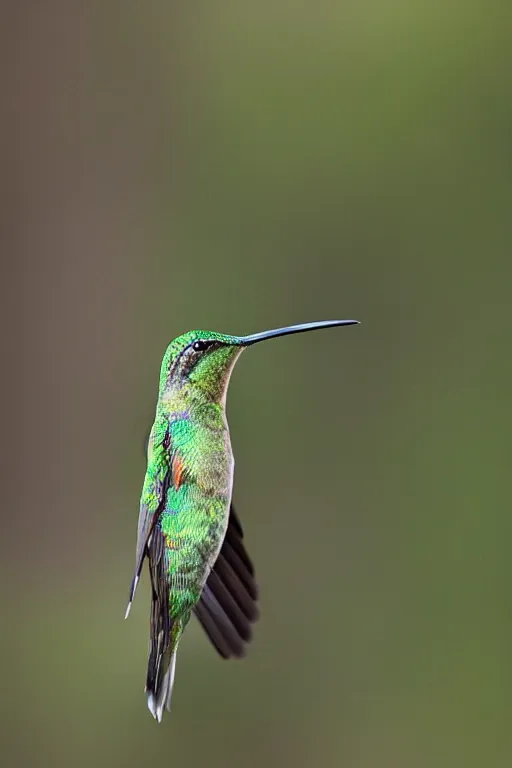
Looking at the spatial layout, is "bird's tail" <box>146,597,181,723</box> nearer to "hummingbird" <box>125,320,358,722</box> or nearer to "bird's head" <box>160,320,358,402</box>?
"hummingbird" <box>125,320,358,722</box>

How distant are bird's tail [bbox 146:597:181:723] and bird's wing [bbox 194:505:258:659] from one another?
0.03 metres

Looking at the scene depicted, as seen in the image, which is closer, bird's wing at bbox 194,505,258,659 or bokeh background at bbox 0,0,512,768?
bird's wing at bbox 194,505,258,659

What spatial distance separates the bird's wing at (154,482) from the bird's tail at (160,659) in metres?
0.06

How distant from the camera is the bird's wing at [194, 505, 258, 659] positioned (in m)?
0.77

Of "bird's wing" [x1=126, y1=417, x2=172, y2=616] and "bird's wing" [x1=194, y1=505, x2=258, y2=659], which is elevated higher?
"bird's wing" [x1=126, y1=417, x2=172, y2=616]

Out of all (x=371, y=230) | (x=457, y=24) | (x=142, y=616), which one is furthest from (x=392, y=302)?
(x=142, y=616)

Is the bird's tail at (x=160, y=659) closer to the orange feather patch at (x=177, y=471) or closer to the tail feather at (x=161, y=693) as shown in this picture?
the tail feather at (x=161, y=693)

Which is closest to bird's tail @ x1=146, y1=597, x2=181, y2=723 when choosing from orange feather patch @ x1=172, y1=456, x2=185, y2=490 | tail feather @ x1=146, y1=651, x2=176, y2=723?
tail feather @ x1=146, y1=651, x2=176, y2=723

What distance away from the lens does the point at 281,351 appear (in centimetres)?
91

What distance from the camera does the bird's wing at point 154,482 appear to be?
73 centimetres

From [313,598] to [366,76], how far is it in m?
0.65

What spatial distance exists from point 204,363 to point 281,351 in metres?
0.19

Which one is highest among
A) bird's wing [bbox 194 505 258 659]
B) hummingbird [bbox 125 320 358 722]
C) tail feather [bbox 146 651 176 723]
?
hummingbird [bbox 125 320 358 722]

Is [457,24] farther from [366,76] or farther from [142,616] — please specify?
[142,616]
